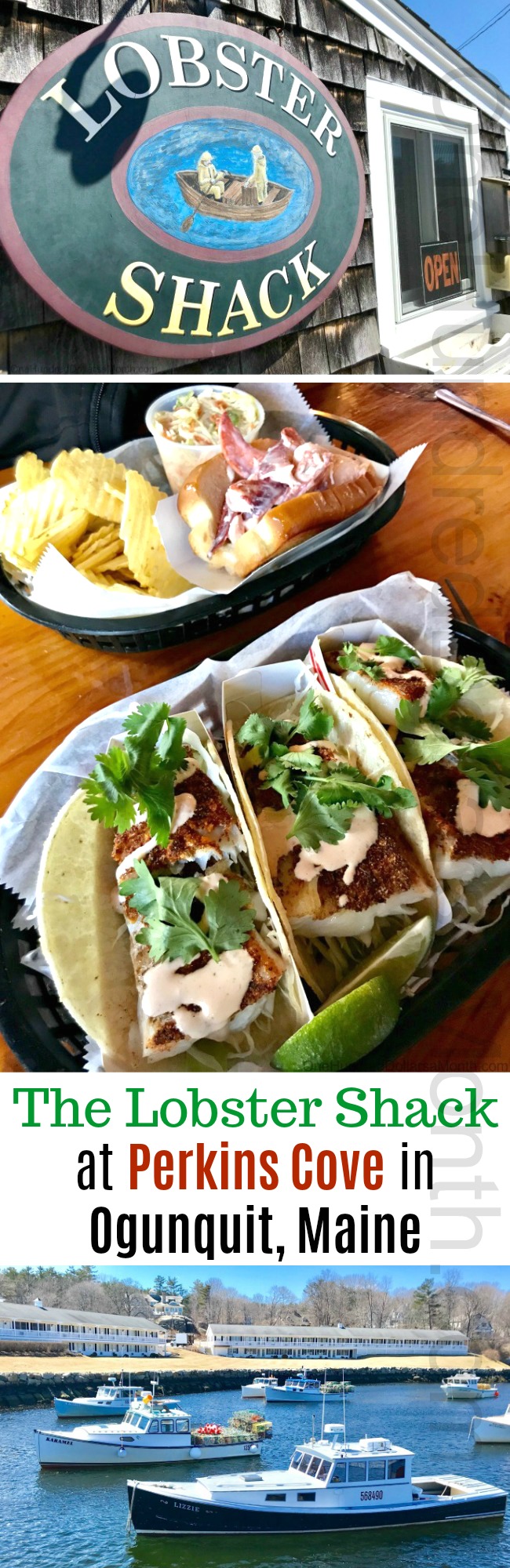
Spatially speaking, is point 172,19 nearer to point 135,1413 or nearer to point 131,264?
point 131,264

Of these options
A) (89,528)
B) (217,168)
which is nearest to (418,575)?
(89,528)

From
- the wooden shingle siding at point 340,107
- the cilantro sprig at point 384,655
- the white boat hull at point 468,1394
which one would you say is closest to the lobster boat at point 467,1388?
the white boat hull at point 468,1394

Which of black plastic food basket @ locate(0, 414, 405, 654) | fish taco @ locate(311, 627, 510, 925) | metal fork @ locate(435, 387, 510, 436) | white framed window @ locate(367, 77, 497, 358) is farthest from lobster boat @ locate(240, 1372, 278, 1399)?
white framed window @ locate(367, 77, 497, 358)

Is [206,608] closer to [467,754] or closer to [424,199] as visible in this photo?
[467,754]

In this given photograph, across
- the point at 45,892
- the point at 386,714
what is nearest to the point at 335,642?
the point at 386,714

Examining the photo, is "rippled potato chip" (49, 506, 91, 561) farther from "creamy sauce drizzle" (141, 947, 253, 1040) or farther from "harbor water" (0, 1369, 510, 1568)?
"harbor water" (0, 1369, 510, 1568)
